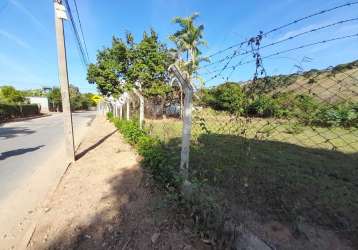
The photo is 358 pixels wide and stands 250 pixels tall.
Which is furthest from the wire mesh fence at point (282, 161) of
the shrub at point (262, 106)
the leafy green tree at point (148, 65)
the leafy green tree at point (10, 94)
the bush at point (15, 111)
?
the leafy green tree at point (10, 94)

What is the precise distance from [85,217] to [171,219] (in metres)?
1.31

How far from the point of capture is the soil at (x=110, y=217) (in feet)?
9.01

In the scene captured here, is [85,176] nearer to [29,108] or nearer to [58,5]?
[58,5]

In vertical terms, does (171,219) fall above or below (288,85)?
below

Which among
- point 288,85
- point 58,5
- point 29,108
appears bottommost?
point 29,108

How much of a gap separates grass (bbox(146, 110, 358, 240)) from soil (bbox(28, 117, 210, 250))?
762mm

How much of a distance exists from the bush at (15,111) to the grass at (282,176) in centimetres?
2548

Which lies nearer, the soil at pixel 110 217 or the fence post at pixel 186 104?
the soil at pixel 110 217

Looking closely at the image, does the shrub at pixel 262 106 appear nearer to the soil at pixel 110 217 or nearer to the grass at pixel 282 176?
the grass at pixel 282 176

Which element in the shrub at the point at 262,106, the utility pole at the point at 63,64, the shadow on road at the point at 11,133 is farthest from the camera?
the shadow on road at the point at 11,133

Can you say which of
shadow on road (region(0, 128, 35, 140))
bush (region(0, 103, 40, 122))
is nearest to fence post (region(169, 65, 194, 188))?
shadow on road (region(0, 128, 35, 140))

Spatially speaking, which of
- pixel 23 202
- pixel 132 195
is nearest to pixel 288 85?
pixel 132 195

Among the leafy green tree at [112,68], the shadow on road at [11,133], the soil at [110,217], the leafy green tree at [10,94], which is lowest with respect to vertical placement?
the shadow on road at [11,133]

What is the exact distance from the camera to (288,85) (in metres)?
2.31
